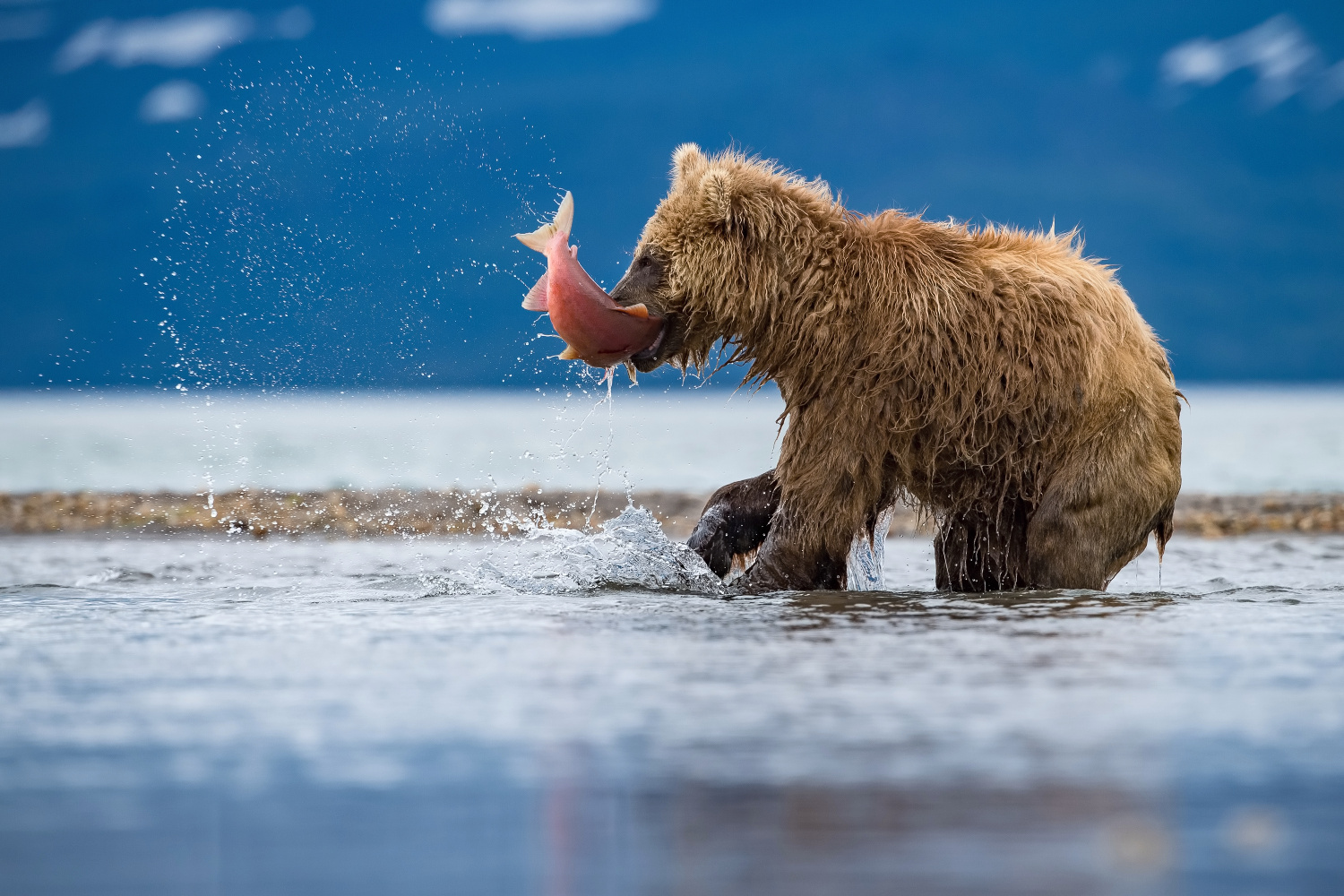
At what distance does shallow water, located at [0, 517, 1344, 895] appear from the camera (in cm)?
257

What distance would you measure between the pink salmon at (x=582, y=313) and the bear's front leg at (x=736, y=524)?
855 mm

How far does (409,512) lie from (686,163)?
707 centimetres

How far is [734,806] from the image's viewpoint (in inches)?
113

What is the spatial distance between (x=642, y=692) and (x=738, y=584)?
241 centimetres

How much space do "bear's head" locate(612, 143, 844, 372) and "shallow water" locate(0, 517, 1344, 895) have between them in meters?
1.13

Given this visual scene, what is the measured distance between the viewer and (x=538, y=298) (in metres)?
6.34

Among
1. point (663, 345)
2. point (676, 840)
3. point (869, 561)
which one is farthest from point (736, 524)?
point (676, 840)

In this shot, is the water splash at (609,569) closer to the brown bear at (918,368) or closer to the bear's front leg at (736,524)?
the bear's front leg at (736,524)

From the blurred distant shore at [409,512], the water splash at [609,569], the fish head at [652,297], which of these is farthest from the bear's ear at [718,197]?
the blurred distant shore at [409,512]

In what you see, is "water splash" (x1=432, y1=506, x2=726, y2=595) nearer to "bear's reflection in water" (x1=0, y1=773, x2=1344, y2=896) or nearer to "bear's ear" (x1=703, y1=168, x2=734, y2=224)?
"bear's ear" (x1=703, y1=168, x2=734, y2=224)

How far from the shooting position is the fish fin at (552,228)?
6320 mm

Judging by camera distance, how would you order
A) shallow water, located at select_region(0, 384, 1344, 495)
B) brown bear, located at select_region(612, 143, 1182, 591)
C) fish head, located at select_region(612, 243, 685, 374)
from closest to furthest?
brown bear, located at select_region(612, 143, 1182, 591) < fish head, located at select_region(612, 243, 685, 374) < shallow water, located at select_region(0, 384, 1344, 495)

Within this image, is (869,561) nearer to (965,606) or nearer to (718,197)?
(965,606)

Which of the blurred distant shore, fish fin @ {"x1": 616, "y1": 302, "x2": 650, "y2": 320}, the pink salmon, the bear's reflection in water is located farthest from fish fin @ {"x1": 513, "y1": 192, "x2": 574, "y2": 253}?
the blurred distant shore
